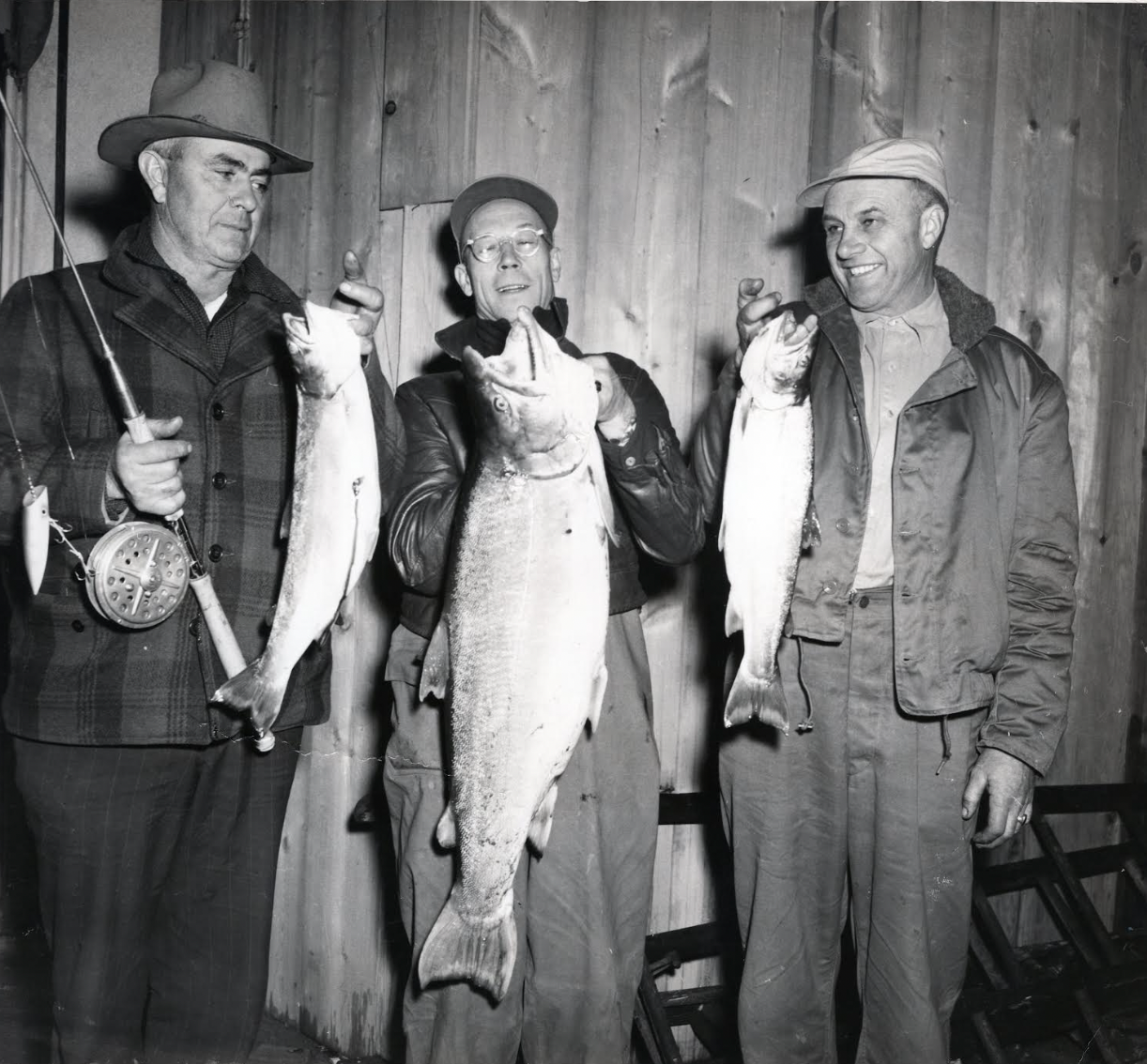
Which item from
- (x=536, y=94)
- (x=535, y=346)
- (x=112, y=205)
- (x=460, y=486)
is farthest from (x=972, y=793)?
(x=112, y=205)

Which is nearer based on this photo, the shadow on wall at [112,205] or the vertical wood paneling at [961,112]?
the vertical wood paneling at [961,112]

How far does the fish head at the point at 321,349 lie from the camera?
2379mm

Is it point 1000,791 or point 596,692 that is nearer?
point 596,692

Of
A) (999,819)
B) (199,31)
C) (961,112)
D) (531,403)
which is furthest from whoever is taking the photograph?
(199,31)

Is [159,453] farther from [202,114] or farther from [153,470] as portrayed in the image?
[202,114]

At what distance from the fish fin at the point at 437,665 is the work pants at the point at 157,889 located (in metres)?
0.96

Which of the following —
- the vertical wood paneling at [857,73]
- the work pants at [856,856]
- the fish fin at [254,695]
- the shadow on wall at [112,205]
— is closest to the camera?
the fish fin at [254,695]

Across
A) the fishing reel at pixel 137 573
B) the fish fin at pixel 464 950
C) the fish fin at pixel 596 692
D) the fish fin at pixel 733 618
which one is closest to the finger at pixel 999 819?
the fish fin at pixel 733 618

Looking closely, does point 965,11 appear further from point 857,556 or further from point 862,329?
point 857,556

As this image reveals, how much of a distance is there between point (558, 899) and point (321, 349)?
6.05 feet

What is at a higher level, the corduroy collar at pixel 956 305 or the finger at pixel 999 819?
the corduroy collar at pixel 956 305

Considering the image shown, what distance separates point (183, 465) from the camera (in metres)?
3.08

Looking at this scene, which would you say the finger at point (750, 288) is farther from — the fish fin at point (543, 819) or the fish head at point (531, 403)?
the fish fin at point (543, 819)

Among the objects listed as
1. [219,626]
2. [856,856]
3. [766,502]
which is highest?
[766,502]
